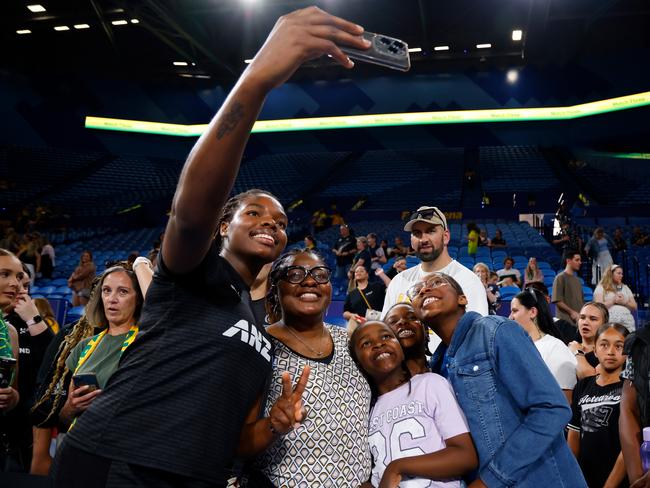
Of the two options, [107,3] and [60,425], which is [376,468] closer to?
[60,425]

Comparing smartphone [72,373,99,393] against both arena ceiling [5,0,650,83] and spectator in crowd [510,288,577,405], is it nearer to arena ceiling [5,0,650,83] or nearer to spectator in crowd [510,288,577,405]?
spectator in crowd [510,288,577,405]

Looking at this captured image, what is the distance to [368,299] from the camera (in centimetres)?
599

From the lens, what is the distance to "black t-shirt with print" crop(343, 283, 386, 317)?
19.5 ft

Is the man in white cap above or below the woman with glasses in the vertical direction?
above

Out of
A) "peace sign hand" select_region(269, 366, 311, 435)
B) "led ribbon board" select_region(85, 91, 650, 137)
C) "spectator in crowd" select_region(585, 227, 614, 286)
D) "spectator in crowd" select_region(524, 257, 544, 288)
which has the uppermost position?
"led ribbon board" select_region(85, 91, 650, 137)

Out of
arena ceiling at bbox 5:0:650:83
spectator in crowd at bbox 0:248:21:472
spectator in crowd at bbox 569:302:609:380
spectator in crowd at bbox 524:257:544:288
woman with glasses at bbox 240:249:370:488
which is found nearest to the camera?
woman with glasses at bbox 240:249:370:488

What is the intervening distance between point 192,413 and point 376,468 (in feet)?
2.73

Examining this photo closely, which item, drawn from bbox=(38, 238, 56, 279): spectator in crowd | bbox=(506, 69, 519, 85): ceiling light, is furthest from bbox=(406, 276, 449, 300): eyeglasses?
bbox=(506, 69, 519, 85): ceiling light

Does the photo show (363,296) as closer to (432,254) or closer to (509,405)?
(432,254)

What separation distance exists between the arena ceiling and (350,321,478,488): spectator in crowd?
14.0m

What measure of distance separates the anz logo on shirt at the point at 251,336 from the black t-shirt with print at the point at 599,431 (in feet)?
7.63

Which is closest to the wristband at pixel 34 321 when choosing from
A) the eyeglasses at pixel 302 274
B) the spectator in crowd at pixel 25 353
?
the spectator in crowd at pixel 25 353

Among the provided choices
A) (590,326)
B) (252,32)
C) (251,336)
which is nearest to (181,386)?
(251,336)

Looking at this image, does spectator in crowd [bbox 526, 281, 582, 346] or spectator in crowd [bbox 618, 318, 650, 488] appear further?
spectator in crowd [bbox 526, 281, 582, 346]
